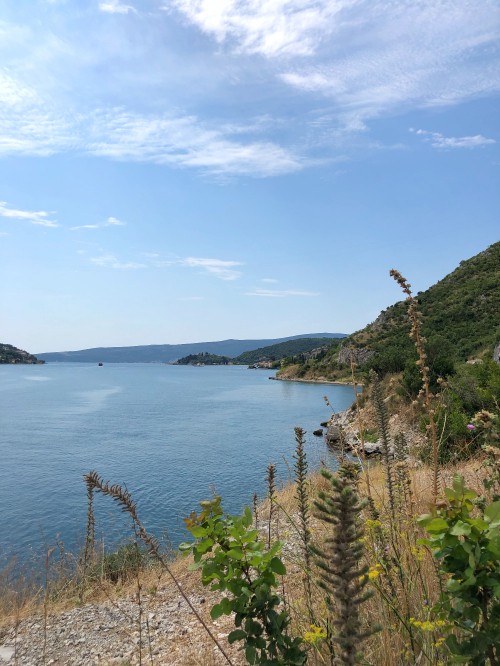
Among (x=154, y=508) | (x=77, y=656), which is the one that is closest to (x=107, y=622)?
(x=77, y=656)

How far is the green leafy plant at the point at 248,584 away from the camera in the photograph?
1.81 metres

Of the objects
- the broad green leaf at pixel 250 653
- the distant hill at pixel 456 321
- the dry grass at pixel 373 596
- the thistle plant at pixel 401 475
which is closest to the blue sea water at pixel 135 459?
the thistle plant at pixel 401 475

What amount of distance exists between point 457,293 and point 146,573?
57.9 m

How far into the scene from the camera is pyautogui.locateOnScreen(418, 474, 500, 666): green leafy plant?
1.42m

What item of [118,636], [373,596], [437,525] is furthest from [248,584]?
[118,636]

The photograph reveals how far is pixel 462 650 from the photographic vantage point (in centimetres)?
148

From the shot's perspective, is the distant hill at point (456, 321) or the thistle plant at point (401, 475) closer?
the thistle plant at point (401, 475)

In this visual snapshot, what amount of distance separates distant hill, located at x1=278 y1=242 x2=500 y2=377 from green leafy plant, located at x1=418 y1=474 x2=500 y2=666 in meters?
27.0

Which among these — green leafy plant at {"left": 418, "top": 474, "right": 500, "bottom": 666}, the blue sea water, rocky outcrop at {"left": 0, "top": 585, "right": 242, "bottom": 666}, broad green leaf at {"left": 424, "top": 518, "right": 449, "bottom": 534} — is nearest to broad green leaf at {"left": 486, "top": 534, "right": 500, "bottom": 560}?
green leafy plant at {"left": 418, "top": 474, "right": 500, "bottom": 666}

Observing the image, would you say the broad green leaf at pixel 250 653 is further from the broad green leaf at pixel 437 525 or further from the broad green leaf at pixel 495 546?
the broad green leaf at pixel 495 546

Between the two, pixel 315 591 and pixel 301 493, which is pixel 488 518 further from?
pixel 315 591

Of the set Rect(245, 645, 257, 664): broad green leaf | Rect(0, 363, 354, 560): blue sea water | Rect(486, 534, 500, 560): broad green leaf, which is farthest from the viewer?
Rect(0, 363, 354, 560): blue sea water

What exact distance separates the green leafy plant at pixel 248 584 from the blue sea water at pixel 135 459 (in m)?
2.60

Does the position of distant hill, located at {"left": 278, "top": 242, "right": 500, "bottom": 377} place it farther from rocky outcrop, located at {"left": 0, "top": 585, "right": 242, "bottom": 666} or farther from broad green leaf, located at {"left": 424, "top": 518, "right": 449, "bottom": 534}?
broad green leaf, located at {"left": 424, "top": 518, "right": 449, "bottom": 534}
